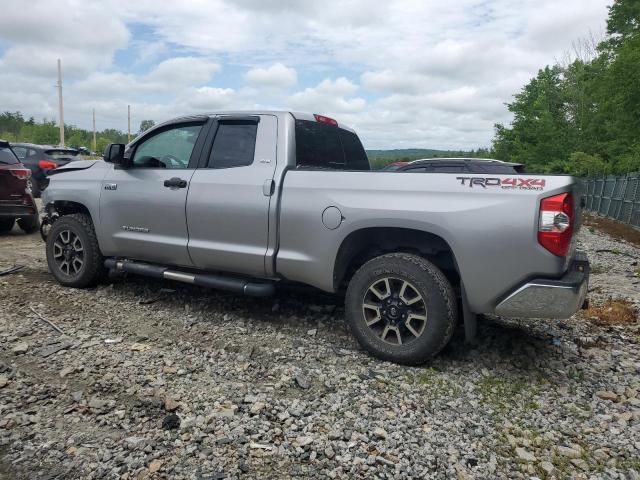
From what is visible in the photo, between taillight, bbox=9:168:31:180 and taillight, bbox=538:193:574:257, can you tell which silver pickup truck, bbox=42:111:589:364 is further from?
taillight, bbox=9:168:31:180

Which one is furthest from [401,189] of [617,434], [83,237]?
[83,237]

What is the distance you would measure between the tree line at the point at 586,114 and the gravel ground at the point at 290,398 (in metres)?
12.1

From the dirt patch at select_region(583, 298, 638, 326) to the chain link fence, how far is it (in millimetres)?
8831

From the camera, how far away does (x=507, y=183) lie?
127 inches

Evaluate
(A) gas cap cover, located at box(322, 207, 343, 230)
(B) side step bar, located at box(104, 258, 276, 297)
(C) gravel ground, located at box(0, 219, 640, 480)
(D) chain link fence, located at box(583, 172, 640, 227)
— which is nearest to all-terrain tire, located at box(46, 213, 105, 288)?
(B) side step bar, located at box(104, 258, 276, 297)

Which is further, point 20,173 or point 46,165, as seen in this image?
point 46,165

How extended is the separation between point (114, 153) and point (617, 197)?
17307 millimetres

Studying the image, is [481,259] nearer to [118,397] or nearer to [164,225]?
[118,397]

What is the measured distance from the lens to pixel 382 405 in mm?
3188

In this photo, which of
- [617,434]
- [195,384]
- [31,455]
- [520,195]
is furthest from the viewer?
[195,384]

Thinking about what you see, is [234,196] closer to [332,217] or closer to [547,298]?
[332,217]

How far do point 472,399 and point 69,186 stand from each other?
179 inches

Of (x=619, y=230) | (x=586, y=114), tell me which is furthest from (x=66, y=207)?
(x=586, y=114)

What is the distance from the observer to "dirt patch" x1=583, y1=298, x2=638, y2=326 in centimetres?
497
